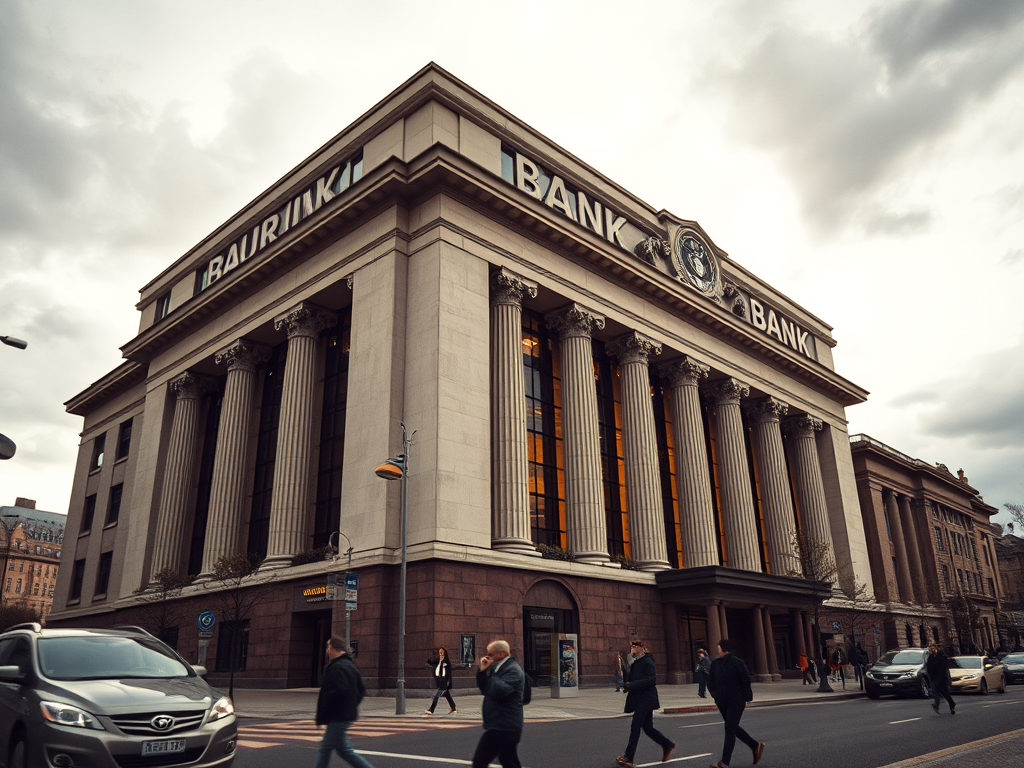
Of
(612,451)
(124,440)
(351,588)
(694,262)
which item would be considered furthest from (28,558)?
(351,588)

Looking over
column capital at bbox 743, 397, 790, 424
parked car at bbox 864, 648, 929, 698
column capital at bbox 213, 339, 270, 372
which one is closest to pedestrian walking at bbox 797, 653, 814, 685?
parked car at bbox 864, 648, 929, 698

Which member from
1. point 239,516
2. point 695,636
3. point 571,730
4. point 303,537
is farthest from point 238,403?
point 571,730

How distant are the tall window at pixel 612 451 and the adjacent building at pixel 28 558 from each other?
404 feet

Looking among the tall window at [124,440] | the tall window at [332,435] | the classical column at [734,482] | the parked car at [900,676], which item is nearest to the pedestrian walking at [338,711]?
the parked car at [900,676]

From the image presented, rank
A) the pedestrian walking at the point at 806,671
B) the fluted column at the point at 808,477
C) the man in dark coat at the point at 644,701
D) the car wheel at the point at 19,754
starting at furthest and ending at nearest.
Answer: the fluted column at the point at 808,477 < the pedestrian walking at the point at 806,671 < the man in dark coat at the point at 644,701 < the car wheel at the point at 19,754

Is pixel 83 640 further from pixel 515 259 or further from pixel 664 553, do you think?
pixel 664 553

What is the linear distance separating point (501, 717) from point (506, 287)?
29383 mm

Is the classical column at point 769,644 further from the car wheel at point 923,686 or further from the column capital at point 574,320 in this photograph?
the column capital at point 574,320

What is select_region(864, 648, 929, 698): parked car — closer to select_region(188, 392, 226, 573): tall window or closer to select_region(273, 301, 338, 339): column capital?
select_region(273, 301, 338, 339): column capital

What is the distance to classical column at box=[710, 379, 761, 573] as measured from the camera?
4534cm

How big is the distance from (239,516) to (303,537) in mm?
6502

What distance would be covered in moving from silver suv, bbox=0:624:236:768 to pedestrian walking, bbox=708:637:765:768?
6.84 m

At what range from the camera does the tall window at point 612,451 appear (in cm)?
4056

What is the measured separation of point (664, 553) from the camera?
3919 cm
